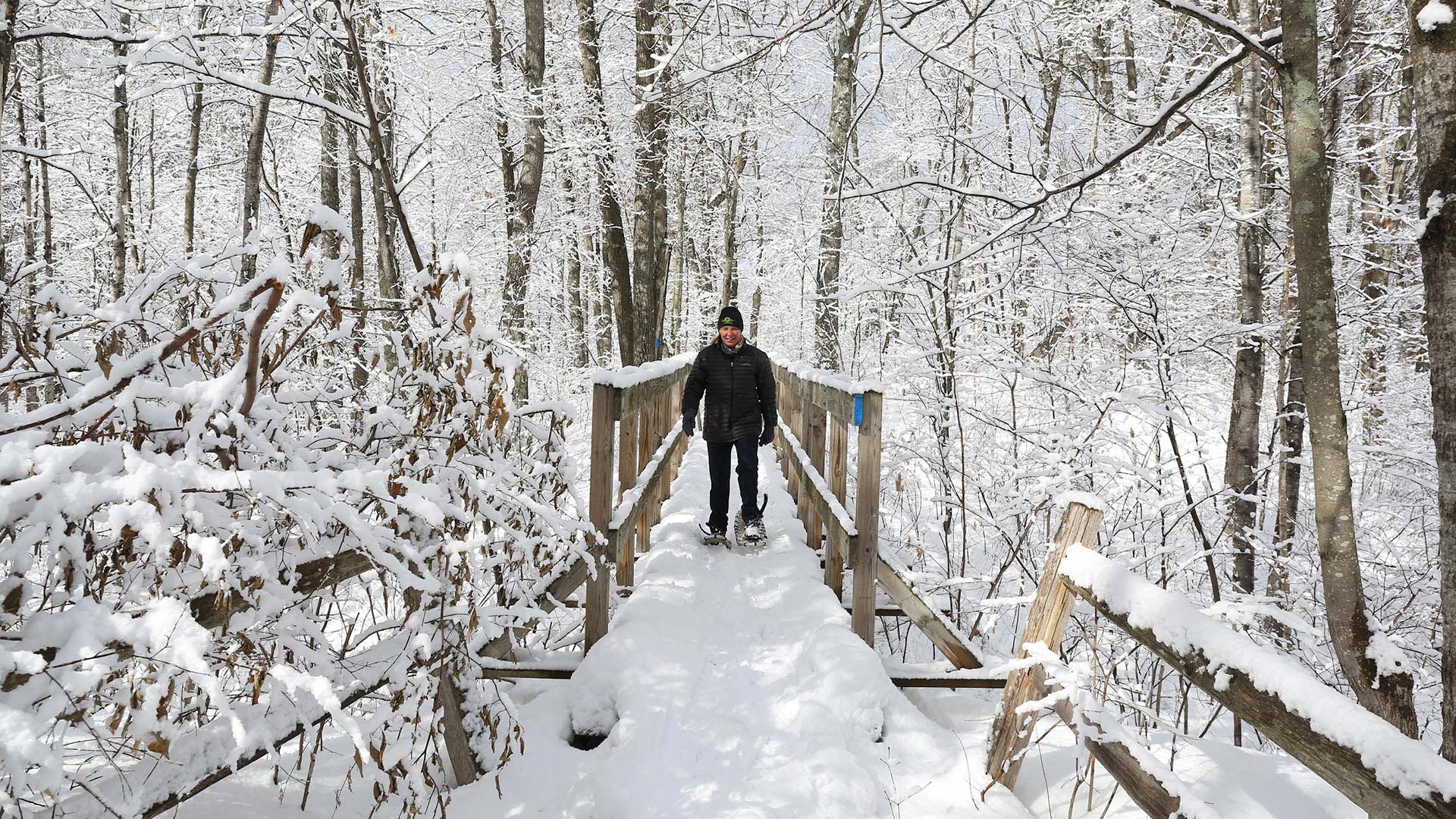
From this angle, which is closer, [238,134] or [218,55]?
[218,55]

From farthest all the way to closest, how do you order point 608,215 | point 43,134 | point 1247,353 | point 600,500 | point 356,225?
point 43,134
point 356,225
point 608,215
point 1247,353
point 600,500

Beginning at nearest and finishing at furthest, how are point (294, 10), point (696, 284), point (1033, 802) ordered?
point (1033, 802), point (294, 10), point (696, 284)

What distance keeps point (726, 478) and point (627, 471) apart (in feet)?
3.93

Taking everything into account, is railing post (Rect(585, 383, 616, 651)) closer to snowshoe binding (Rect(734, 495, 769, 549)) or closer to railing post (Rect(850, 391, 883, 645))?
railing post (Rect(850, 391, 883, 645))

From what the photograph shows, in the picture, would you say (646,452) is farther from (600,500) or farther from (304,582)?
(304,582)

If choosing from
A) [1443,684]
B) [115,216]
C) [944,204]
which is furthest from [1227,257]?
[115,216]

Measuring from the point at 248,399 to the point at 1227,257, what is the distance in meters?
11.0

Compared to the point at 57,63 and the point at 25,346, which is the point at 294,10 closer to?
the point at 25,346

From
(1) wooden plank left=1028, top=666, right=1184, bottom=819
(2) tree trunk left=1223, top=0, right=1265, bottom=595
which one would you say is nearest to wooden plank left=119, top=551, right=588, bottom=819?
(1) wooden plank left=1028, top=666, right=1184, bottom=819

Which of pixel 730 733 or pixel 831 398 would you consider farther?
pixel 831 398

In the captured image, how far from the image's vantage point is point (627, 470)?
5051 millimetres

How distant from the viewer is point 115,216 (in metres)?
11.4

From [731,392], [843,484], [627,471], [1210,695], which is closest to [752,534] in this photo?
[843,484]

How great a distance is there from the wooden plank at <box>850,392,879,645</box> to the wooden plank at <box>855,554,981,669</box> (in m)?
0.04
